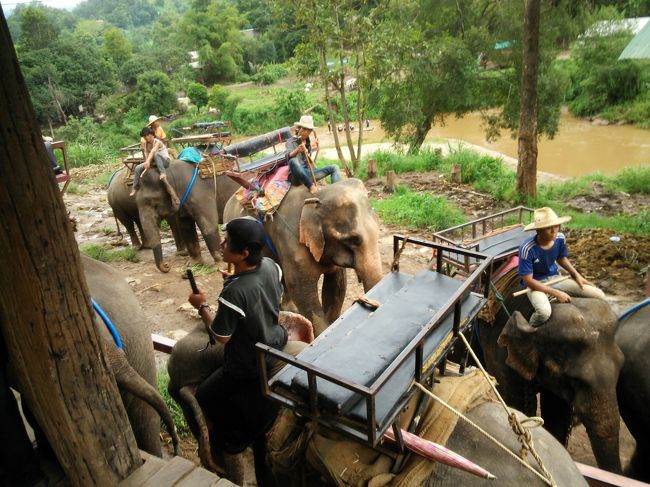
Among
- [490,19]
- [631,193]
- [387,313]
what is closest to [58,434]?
[387,313]

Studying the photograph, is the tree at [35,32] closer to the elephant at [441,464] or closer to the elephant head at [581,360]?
the elephant head at [581,360]

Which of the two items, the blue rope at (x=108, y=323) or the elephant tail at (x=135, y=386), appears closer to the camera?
the elephant tail at (x=135, y=386)

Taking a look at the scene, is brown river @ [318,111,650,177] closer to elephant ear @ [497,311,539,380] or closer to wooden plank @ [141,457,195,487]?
elephant ear @ [497,311,539,380]

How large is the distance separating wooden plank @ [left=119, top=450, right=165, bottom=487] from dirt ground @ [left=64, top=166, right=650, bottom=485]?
187 centimetres

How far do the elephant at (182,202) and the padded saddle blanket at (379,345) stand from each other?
249 inches

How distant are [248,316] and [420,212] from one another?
26.1 ft

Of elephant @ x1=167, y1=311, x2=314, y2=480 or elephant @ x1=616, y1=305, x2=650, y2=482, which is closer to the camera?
elephant @ x1=167, y1=311, x2=314, y2=480

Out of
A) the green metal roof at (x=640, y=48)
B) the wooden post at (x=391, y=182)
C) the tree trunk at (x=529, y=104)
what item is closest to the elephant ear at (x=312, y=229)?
the tree trunk at (x=529, y=104)

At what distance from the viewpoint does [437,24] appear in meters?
14.6

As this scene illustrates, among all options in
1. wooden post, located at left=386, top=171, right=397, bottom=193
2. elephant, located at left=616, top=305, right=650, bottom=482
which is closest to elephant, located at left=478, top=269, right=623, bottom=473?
elephant, located at left=616, top=305, right=650, bottom=482

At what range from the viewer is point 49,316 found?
1784mm

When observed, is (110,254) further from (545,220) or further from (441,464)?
(441,464)

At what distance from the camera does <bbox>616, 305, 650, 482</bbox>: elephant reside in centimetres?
339

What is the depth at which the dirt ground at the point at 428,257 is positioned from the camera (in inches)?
263
